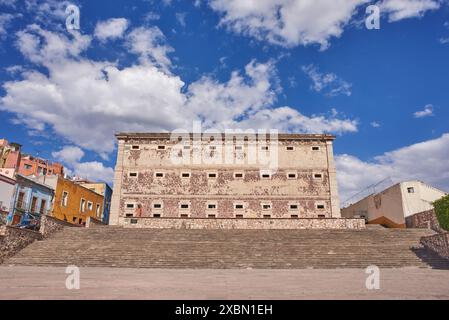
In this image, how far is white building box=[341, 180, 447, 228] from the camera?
82.8ft

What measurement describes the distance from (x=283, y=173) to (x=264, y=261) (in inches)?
625

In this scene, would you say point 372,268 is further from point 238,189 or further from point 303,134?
point 303,134

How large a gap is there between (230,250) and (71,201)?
944 inches

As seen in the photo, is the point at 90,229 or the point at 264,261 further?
the point at 90,229

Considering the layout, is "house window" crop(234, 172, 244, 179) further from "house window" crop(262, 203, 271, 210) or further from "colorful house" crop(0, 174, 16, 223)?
"colorful house" crop(0, 174, 16, 223)

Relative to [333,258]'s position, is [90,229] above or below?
above

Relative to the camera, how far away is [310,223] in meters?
22.5

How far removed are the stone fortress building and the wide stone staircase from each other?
8.43 metres

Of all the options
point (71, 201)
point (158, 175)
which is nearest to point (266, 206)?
point (158, 175)

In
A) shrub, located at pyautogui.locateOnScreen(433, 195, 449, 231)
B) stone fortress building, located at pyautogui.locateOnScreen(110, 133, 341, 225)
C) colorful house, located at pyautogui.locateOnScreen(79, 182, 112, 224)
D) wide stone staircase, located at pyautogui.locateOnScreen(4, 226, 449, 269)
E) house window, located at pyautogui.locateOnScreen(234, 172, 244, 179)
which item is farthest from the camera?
colorful house, located at pyautogui.locateOnScreen(79, 182, 112, 224)

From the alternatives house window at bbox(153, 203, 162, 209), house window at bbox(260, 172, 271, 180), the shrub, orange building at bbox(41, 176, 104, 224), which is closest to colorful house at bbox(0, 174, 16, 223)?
orange building at bbox(41, 176, 104, 224)
